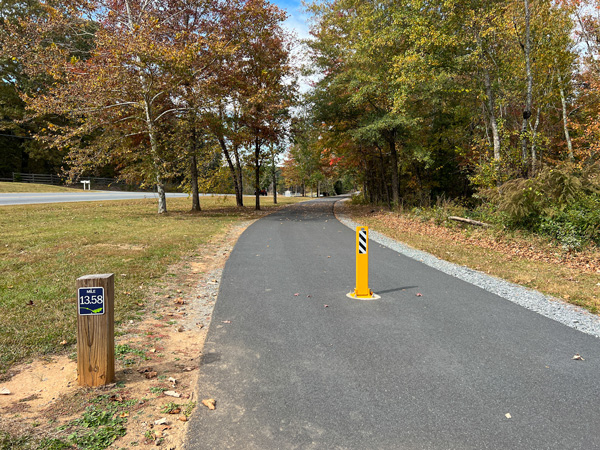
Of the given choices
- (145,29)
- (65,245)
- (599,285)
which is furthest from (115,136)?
(599,285)

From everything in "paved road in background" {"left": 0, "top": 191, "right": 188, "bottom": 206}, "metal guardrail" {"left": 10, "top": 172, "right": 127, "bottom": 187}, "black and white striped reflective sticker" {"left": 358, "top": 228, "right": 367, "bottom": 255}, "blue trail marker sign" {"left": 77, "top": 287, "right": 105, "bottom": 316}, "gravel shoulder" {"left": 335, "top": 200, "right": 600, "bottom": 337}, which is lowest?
"gravel shoulder" {"left": 335, "top": 200, "right": 600, "bottom": 337}

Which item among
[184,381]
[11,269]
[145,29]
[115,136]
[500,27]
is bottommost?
[184,381]

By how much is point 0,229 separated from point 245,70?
16.1m

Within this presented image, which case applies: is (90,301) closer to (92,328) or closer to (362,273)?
(92,328)

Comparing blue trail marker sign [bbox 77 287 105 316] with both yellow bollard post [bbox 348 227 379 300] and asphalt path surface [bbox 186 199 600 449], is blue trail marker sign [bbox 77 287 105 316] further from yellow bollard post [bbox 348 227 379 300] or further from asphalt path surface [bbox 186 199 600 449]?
yellow bollard post [bbox 348 227 379 300]

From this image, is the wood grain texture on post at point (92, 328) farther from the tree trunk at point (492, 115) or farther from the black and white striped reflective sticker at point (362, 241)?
the tree trunk at point (492, 115)

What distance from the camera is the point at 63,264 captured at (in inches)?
287

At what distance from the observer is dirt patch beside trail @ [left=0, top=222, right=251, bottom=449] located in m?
2.69

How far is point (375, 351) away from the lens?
4.07m

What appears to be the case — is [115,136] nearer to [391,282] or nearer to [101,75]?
[101,75]

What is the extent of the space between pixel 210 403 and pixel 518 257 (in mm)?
9436

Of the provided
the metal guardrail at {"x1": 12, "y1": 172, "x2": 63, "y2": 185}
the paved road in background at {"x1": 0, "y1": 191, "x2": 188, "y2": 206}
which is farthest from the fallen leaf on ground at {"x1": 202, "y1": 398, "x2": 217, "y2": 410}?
the metal guardrail at {"x1": 12, "y1": 172, "x2": 63, "y2": 185}

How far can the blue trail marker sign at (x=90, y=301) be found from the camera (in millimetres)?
3256

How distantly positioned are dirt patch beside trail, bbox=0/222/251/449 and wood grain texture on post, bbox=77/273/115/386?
141 millimetres
